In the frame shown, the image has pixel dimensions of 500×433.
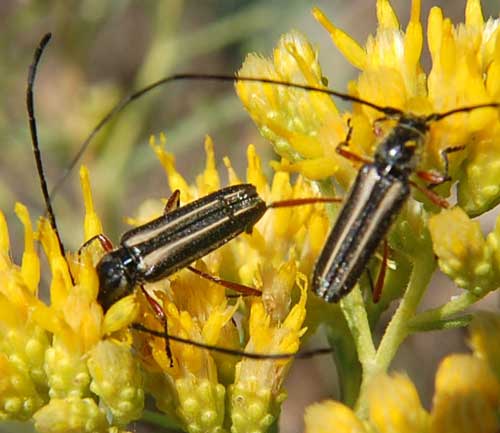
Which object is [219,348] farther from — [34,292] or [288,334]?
[34,292]

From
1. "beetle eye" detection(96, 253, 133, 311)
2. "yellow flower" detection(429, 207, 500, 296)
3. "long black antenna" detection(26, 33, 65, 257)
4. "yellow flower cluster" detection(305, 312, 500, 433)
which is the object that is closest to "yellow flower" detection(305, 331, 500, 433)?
"yellow flower cluster" detection(305, 312, 500, 433)

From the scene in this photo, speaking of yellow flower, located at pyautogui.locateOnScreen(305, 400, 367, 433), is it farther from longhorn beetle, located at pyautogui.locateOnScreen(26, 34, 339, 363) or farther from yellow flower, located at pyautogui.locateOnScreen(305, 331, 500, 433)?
longhorn beetle, located at pyautogui.locateOnScreen(26, 34, 339, 363)

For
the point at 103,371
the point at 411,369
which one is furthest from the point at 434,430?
the point at 411,369

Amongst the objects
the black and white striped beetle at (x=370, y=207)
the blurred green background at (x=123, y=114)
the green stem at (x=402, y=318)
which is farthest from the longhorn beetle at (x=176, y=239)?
the blurred green background at (x=123, y=114)

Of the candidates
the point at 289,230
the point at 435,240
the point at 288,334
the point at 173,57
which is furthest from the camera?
the point at 173,57

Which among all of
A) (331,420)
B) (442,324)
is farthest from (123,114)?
(331,420)

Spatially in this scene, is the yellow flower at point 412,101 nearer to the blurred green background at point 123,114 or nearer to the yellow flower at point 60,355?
the yellow flower at point 60,355

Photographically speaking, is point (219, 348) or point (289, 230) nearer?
point (219, 348)
